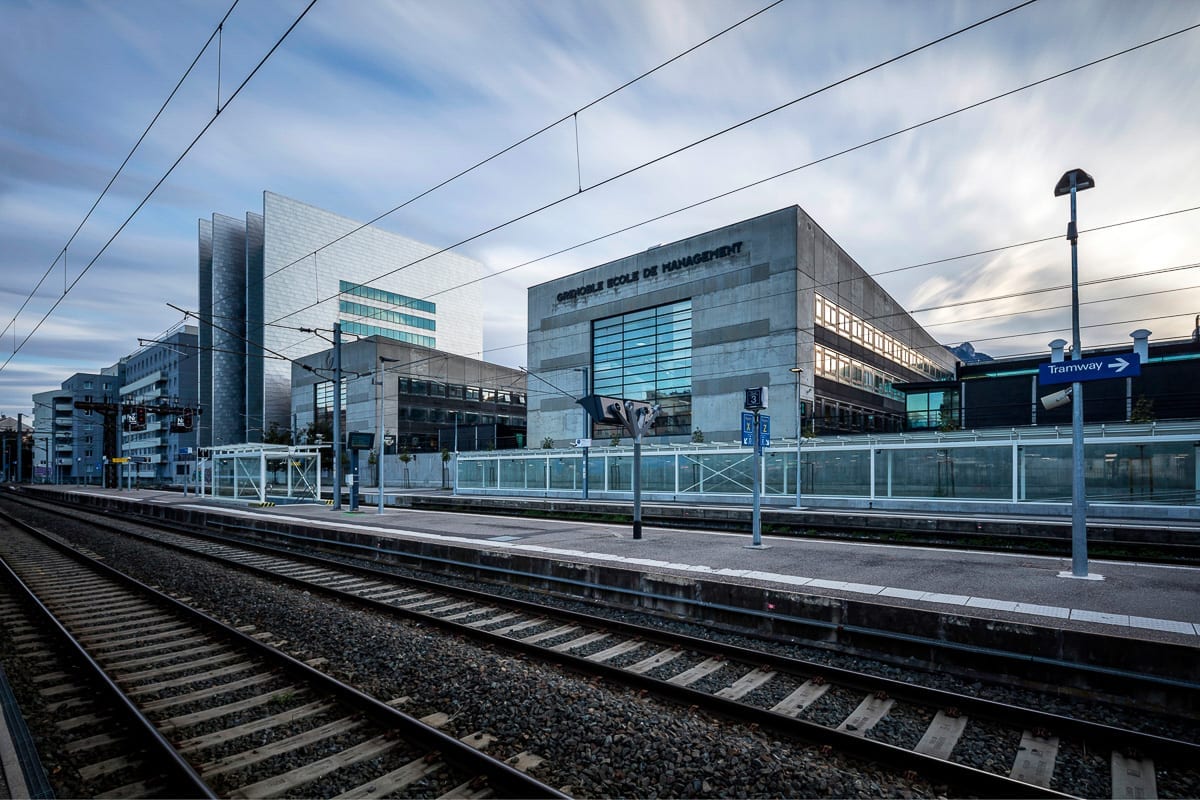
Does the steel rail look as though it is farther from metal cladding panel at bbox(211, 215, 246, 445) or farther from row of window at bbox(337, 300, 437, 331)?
metal cladding panel at bbox(211, 215, 246, 445)

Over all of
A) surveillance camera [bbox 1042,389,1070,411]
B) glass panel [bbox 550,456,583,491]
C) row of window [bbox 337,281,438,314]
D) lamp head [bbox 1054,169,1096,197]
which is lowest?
glass panel [bbox 550,456,583,491]

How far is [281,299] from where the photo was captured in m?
79.2

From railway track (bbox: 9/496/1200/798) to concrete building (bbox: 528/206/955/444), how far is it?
112ft

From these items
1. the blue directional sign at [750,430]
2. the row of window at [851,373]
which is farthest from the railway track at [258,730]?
the row of window at [851,373]

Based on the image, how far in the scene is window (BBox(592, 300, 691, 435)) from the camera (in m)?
49.1

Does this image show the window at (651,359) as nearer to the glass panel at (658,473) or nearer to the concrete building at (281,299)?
the glass panel at (658,473)

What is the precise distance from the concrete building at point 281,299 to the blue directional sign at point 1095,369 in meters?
78.6

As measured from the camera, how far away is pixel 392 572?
13203 mm

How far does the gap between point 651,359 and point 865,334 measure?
66.4 ft

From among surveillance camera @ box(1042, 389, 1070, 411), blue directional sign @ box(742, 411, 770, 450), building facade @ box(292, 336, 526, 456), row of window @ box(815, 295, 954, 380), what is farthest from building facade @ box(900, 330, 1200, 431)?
building facade @ box(292, 336, 526, 456)

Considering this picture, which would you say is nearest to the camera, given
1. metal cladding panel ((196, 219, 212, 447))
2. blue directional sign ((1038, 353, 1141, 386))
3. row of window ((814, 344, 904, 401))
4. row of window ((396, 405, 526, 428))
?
blue directional sign ((1038, 353, 1141, 386))

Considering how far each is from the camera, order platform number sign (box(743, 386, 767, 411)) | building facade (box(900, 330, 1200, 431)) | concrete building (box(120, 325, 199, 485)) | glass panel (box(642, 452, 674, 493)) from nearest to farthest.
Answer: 1. platform number sign (box(743, 386, 767, 411))
2. glass panel (box(642, 452, 674, 493))
3. building facade (box(900, 330, 1200, 431))
4. concrete building (box(120, 325, 199, 485))

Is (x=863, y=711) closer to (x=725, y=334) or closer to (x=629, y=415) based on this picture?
(x=629, y=415)

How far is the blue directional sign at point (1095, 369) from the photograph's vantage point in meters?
9.72
